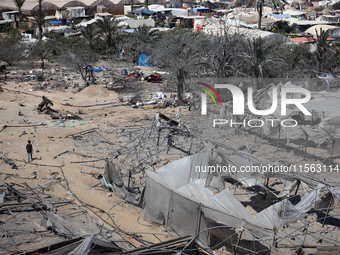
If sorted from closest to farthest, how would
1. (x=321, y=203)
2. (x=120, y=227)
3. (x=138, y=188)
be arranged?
(x=321, y=203)
(x=120, y=227)
(x=138, y=188)

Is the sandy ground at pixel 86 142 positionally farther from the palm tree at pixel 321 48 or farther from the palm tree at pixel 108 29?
the palm tree at pixel 321 48

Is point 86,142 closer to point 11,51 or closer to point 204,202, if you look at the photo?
point 204,202

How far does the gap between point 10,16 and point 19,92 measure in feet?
90.8

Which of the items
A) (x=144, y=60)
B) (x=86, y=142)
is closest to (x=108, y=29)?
(x=144, y=60)

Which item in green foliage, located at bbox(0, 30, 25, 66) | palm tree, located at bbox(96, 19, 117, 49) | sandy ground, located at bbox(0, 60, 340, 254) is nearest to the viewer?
sandy ground, located at bbox(0, 60, 340, 254)

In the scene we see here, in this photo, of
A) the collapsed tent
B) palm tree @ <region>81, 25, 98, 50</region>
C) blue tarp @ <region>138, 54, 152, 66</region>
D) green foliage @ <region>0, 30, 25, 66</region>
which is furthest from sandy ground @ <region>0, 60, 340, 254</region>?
palm tree @ <region>81, 25, 98, 50</region>

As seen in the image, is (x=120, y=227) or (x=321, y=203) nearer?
(x=321, y=203)

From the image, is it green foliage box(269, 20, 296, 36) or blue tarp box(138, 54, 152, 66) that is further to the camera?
green foliage box(269, 20, 296, 36)

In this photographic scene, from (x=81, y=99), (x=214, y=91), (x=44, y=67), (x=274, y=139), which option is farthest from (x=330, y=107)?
(x=44, y=67)

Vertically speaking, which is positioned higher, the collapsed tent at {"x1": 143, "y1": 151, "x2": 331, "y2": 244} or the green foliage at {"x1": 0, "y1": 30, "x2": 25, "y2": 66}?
the green foliage at {"x1": 0, "y1": 30, "x2": 25, "y2": 66}

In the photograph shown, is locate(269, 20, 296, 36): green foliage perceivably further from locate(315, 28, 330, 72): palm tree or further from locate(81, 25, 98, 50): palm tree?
locate(81, 25, 98, 50): palm tree

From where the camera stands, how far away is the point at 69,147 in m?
15.8

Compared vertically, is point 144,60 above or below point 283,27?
below

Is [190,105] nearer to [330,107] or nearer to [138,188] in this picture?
[330,107]
